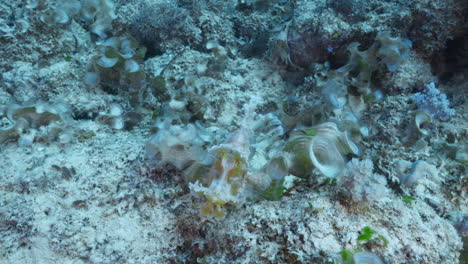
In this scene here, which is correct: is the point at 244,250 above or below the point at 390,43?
below

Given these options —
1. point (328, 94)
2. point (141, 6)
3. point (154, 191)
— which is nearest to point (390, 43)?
point (328, 94)

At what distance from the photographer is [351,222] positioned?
5.25 feet

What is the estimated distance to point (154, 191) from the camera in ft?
6.18

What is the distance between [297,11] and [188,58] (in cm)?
121

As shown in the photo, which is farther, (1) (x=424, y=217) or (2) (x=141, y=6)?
(2) (x=141, y=6)

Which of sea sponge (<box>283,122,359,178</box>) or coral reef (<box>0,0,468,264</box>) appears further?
sea sponge (<box>283,122,359,178</box>)

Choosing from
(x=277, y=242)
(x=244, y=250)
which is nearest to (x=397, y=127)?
(x=277, y=242)

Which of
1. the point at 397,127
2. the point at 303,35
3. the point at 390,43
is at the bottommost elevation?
the point at 397,127

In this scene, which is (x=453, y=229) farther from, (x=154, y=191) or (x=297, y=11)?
(x=297, y=11)

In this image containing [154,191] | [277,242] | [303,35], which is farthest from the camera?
[303,35]

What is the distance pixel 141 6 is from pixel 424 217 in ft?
11.3

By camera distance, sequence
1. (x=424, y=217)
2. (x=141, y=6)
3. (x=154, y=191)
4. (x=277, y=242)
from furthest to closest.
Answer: (x=141, y=6), (x=154, y=191), (x=424, y=217), (x=277, y=242)

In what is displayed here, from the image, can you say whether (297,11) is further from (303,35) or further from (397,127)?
(397,127)

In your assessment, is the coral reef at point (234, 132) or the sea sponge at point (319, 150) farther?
the sea sponge at point (319, 150)
